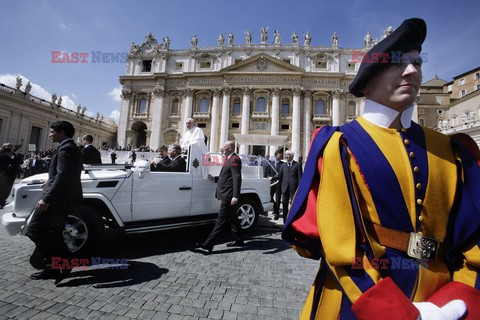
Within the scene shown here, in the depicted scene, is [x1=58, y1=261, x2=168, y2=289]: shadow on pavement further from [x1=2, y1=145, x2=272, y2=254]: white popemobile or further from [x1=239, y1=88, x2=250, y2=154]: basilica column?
[x1=239, y1=88, x2=250, y2=154]: basilica column

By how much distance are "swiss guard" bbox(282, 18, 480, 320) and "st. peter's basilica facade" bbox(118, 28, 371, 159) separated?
98.2ft

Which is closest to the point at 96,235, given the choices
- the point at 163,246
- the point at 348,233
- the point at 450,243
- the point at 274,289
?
the point at 163,246

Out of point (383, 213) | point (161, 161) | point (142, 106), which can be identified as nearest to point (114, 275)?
point (161, 161)

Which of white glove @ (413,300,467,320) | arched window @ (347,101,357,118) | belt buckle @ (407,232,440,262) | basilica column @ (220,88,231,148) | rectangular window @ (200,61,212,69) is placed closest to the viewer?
white glove @ (413,300,467,320)

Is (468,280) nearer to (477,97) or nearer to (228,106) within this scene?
(228,106)

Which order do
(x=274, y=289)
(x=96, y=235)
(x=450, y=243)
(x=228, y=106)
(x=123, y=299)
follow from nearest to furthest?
(x=450, y=243) < (x=123, y=299) < (x=274, y=289) < (x=96, y=235) < (x=228, y=106)

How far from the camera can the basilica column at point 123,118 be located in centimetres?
3612

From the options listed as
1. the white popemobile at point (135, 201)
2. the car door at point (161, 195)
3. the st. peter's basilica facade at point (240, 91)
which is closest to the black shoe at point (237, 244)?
the white popemobile at point (135, 201)

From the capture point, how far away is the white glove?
0.84 meters

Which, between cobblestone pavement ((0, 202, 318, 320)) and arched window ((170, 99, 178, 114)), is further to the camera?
arched window ((170, 99, 178, 114))

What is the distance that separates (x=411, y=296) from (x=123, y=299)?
2.89 m

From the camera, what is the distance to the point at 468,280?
950 mm

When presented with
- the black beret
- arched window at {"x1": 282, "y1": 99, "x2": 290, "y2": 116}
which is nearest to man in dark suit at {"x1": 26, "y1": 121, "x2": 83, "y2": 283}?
the black beret

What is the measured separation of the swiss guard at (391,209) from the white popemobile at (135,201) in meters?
3.59
